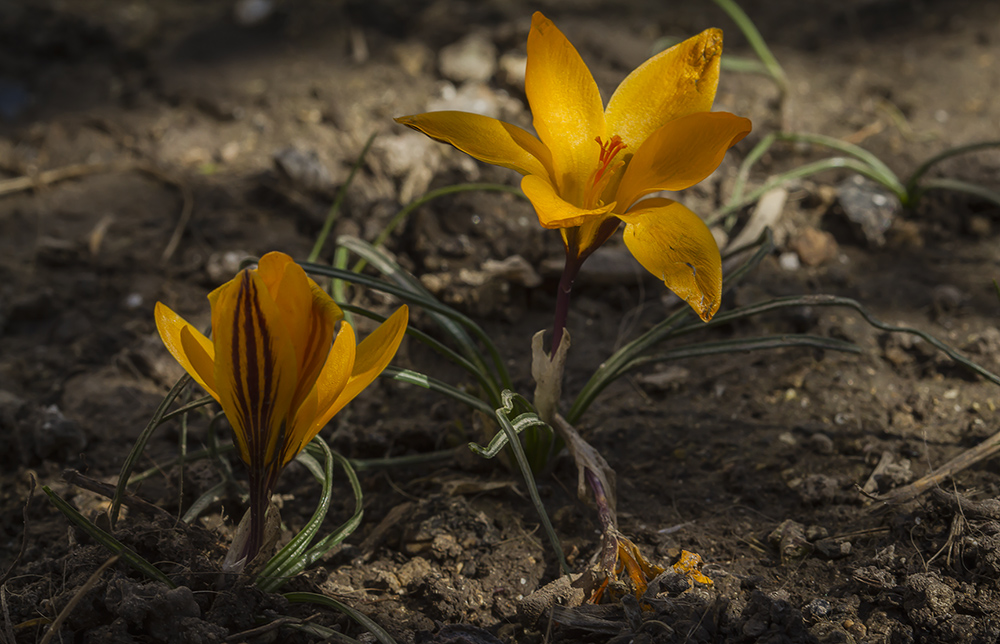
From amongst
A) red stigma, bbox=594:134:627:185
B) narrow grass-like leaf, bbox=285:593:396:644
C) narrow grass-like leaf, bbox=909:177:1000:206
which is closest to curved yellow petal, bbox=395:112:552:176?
red stigma, bbox=594:134:627:185

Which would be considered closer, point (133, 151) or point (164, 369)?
point (164, 369)

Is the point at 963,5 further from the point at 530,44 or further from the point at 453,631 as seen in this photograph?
the point at 453,631

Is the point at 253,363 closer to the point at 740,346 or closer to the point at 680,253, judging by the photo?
the point at 680,253

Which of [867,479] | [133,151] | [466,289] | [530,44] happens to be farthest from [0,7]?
[867,479]

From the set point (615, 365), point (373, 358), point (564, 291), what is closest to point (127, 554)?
point (373, 358)

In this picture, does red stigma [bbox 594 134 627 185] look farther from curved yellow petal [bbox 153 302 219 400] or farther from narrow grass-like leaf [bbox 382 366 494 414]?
curved yellow petal [bbox 153 302 219 400]

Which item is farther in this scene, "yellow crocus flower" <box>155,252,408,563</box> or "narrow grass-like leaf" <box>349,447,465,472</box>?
"narrow grass-like leaf" <box>349,447,465,472</box>

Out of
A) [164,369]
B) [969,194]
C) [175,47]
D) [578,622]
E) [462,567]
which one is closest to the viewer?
[578,622]
